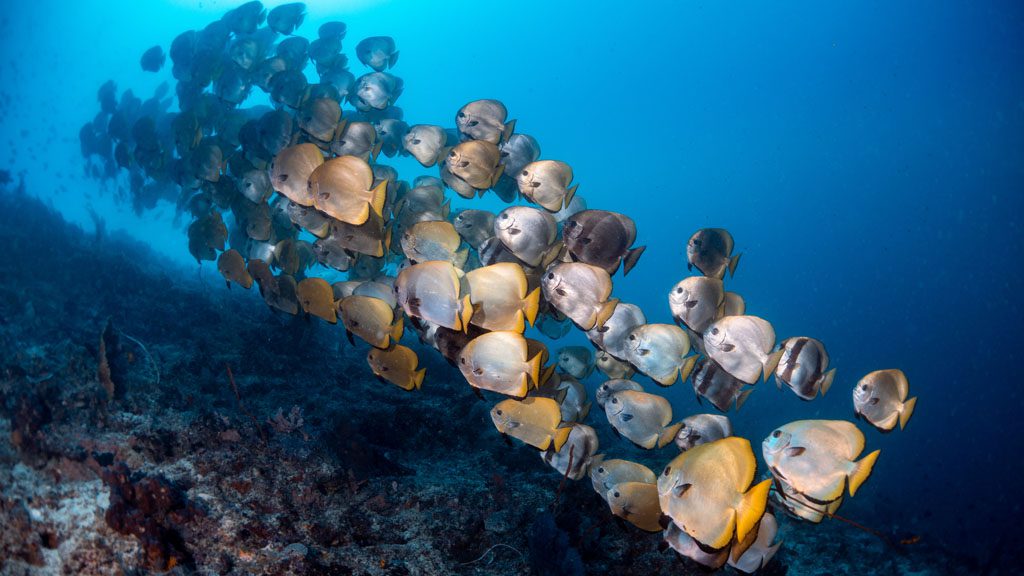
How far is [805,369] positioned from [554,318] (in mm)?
2210

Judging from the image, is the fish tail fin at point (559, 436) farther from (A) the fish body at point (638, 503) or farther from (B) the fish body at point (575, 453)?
(A) the fish body at point (638, 503)

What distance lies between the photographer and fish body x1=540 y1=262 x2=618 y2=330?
3.96m

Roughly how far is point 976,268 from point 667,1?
67.7 metres

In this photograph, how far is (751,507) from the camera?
2.50 metres

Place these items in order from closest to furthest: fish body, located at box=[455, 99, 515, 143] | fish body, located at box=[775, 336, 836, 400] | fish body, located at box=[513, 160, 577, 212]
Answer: fish body, located at box=[775, 336, 836, 400]
fish body, located at box=[513, 160, 577, 212]
fish body, located at box=[455, 99, 515, 143]

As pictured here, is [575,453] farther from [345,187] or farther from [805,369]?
[345,187]

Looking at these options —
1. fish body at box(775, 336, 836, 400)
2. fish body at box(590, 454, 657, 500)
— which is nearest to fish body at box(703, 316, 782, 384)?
fish body at box(775, 336, 836, 400)

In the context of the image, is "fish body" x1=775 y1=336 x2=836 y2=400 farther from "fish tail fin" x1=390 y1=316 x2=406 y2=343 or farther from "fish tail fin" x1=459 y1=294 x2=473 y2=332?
"fish tail fin" x1=390 y1=316 x2=406 y2=343

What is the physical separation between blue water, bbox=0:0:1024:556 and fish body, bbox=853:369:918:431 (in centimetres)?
2081

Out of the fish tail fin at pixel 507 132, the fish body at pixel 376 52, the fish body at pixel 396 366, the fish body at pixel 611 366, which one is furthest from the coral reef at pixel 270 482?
the fish body at pixel 376 52

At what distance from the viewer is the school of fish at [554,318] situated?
10.0 ft

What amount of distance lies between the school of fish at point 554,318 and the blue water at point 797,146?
822 inches

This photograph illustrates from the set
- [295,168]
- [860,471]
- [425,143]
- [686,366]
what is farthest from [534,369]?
[425,143]

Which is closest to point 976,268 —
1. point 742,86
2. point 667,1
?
point 742,86
